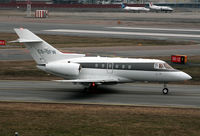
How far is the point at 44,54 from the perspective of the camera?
34281mm

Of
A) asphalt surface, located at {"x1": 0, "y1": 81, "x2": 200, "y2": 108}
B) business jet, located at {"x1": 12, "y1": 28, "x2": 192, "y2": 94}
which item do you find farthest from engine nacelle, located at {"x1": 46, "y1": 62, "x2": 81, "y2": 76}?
asphalt surface, located at {"x1": 0, "y1": 81, "x2": 200, "y2": 108}

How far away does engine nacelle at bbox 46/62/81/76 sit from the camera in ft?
108

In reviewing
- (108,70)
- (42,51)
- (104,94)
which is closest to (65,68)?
(42,51)

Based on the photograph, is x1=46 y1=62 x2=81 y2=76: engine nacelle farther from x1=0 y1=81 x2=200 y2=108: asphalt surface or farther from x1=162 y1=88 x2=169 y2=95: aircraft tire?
x1=162 y1=88 x2=169 y2=95: aircraft tire

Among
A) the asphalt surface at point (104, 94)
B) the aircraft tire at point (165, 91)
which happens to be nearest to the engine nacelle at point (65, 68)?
the asphalt surface at point (104, 94)

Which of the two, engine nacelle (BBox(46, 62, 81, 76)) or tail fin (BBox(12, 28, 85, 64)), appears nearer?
engine nacelle (BBox(46, 62, 81, 76))

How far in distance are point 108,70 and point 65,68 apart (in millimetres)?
3539

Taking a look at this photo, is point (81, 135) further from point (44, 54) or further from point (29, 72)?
point (29, 72)

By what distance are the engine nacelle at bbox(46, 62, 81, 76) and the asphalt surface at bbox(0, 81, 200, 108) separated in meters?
1.75

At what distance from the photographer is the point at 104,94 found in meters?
33.0

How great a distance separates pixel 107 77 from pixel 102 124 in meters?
9.98

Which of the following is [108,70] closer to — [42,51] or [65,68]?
[65,68]

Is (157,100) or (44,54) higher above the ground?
(44,54)

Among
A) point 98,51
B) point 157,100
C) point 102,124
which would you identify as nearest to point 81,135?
point 102,124
